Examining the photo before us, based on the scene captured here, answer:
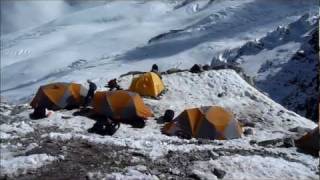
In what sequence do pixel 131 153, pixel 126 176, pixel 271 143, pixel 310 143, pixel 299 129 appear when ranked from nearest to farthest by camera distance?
pixel 126 176 → pixel 131 153 → pixel 310 143 → pixel 271 143 → pixel 299 129

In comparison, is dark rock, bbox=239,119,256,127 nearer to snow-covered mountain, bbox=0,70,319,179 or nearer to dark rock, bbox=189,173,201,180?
snow-covered mountain, bbox=0,70,319,179

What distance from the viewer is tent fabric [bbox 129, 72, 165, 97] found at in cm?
3459

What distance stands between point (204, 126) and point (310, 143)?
4.91 meters

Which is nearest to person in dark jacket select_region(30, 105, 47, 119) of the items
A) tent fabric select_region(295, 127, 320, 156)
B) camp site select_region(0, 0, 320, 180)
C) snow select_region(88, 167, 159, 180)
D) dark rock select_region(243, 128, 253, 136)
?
camp site select_region(0, 0, 320, 180)

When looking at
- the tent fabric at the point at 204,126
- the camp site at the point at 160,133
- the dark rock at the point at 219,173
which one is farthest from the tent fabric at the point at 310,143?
the dark rock at the point at 219,173

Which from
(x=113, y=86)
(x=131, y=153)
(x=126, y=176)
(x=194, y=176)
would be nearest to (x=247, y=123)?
(x=113, y=86)

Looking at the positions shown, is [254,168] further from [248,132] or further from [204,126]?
[248,132]

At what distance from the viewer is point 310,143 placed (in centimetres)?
2523

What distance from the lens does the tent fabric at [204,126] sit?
28344 millimetres

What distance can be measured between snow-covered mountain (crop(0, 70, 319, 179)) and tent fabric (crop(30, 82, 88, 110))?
107 centimetres

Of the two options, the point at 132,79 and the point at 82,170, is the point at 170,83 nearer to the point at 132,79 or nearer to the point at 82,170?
the point at 132,79

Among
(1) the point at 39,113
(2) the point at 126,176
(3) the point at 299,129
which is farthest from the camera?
(3) the point at 299,129

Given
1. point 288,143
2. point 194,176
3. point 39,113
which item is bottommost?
point 194,176

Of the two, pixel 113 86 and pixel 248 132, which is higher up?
pixel 113 86
